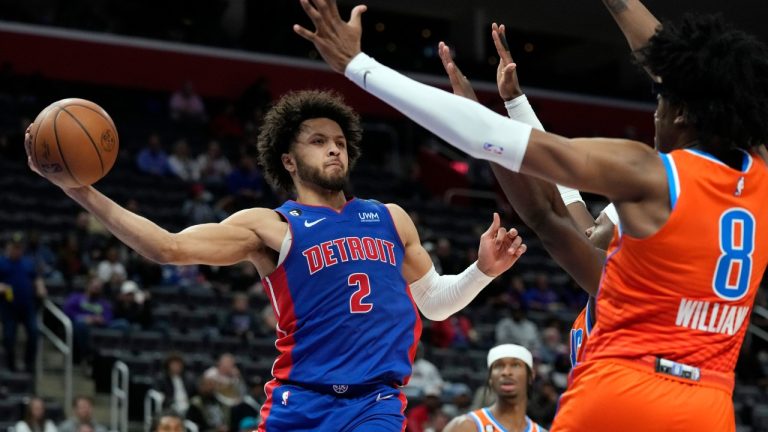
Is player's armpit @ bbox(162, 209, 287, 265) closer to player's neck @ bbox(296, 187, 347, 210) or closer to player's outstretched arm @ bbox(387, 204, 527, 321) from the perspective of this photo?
player's neck @ bbox(296, 187, 347, 210)

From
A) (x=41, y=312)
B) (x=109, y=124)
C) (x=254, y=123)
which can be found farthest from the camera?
(x=254, y=123)

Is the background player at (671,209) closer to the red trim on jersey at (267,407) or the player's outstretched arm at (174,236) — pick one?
the player's outstretched arm at (174,236)

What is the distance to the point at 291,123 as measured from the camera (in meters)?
5.72

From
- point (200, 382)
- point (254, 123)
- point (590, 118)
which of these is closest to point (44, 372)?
point (200, 382)

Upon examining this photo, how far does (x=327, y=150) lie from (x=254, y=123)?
59.0 ft

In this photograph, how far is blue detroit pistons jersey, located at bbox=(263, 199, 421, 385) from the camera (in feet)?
16.7

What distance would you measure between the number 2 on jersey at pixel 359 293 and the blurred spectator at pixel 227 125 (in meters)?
18.4

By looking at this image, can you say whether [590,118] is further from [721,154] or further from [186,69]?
[721,154]

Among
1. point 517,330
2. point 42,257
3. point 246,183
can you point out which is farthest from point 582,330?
point 246,183

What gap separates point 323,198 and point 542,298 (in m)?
14.6

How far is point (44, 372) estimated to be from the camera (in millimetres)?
14734

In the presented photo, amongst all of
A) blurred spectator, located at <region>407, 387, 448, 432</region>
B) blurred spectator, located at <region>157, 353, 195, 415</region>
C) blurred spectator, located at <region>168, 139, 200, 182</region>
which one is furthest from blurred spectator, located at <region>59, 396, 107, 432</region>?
blurred spectator, located at <region>168, 139, 200, 182</region>

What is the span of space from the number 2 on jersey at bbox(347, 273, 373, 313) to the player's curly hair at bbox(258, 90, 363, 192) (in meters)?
0.83

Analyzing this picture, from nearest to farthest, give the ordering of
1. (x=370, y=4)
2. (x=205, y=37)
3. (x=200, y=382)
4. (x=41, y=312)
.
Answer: (x=200, y=382)
(x=41, y=312)
(x=205, y=37)
(x=370, y=4)
